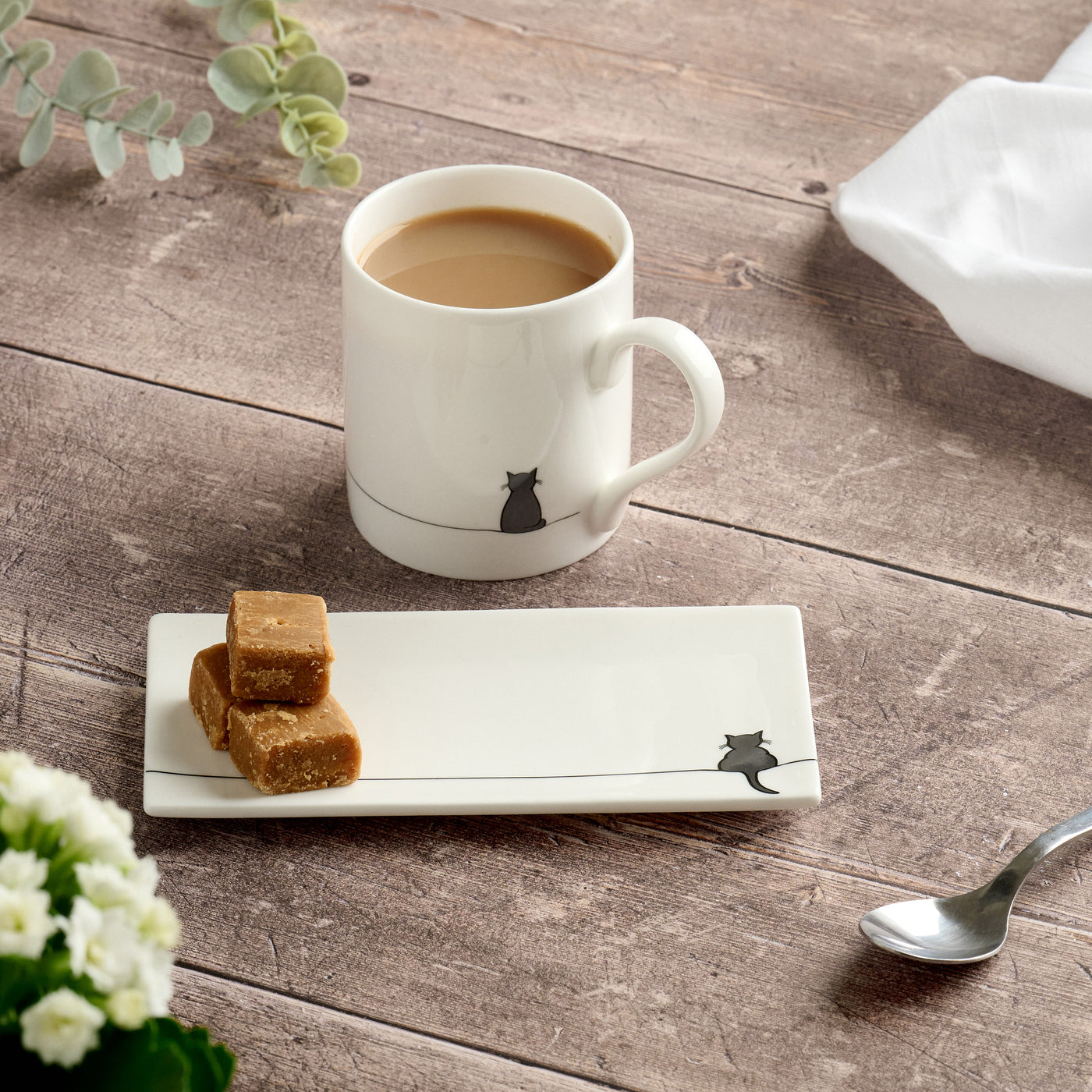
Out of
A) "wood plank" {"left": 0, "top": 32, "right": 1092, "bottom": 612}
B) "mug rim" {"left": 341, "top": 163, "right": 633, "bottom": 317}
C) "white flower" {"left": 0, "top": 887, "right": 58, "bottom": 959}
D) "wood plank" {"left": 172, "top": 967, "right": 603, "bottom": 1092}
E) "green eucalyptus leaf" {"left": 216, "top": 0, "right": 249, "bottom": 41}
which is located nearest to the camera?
"white flower" {"left": 0, "top": 887, "right": 58, "bottom": 959}

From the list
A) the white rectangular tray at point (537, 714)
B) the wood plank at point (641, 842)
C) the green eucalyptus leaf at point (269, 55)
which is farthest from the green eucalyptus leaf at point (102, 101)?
the white rectangular tray at point (537, 714)

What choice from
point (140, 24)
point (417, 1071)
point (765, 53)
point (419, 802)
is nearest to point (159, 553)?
point (419, 802)

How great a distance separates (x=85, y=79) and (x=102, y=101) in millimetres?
22

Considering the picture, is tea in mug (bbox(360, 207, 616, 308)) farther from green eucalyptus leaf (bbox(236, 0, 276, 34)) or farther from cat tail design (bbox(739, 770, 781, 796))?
green eucalyptus leaf (bbox(236, 0, 276, 34))

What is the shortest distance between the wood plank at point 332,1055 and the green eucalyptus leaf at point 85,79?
2.56 feet

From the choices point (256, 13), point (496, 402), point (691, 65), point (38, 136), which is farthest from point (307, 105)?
point (496, 402)

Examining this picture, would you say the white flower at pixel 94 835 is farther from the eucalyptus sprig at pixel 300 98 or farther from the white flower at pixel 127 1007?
the eucalyptus sprig at pixel 300 98

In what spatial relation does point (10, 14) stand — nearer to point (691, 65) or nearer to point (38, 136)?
point (38, 136)

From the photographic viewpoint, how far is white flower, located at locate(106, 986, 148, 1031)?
363 millimetres

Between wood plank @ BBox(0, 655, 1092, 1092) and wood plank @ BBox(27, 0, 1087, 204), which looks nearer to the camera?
wood plank @ BBox(0, 655, 1092, 1092)

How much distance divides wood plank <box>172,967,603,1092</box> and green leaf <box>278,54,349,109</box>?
768mm

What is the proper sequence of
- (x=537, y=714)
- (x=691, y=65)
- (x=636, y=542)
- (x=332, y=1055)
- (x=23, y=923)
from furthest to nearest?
1. (x=691, y=65)
2. (x=636, y=542)
3. (x=537, y=714)
4. (x=332, y=1055)
5. (x=23, y=923)

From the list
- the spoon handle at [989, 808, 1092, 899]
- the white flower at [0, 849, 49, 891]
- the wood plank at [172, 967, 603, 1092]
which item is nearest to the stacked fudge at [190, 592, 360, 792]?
the wood plank at [172, 967, 603, 1092]

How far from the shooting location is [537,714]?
65 centimetres
